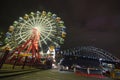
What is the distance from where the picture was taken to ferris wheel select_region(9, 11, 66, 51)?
177ft

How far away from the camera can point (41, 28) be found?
54.4 meters

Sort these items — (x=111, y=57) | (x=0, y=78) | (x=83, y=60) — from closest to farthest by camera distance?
(x=0, y=78), (x=111, y=57), (x=83, y=60)

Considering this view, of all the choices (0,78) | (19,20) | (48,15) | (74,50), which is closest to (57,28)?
(48,15)

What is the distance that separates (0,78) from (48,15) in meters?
44.5

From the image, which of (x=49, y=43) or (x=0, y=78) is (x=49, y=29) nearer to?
(x=49, y=43)

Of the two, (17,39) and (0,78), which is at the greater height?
(17,39)

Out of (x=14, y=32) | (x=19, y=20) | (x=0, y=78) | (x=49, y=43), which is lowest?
(x=0, y=78)

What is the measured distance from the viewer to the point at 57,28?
54.1 meters

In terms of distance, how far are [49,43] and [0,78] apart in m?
42.8

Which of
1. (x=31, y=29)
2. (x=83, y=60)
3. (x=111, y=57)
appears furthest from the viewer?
(x=83, y=60)

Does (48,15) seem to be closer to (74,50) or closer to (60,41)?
(60,41)

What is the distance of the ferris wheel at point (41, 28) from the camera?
5408 cm

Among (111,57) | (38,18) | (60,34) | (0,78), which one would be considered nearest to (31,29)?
(38,18)

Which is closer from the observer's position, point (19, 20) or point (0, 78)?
point (0, 78)
